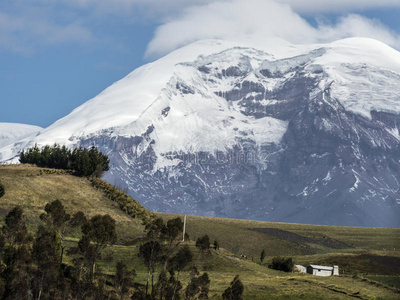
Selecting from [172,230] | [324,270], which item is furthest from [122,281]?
[324,270]

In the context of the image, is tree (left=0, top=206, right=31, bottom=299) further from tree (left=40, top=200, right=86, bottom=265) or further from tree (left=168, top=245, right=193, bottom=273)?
tree (left=168, top=245, right=193, bottom=273)

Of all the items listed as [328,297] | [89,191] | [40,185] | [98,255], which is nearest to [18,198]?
[40,185]

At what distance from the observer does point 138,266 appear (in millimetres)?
120625

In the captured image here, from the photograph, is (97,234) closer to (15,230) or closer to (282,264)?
(15,230)

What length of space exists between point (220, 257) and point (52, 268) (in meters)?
46.6

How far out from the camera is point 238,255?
15125cm

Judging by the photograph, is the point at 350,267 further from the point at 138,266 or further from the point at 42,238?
the point at 42,238

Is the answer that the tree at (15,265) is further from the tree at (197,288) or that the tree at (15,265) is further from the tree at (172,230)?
the tree at (197,288)

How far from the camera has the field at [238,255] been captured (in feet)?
346

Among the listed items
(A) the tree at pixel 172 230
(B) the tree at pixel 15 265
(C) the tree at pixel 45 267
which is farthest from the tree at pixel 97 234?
(A) the tree at pixel 172 230

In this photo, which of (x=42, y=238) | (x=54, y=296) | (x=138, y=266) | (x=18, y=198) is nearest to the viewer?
(x=54, y=296)

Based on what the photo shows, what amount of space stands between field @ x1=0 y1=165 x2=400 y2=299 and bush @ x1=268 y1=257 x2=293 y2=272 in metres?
3.83

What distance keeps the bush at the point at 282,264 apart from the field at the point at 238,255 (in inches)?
151

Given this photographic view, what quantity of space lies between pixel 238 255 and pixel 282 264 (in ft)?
51.2
